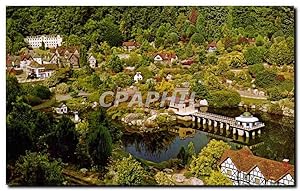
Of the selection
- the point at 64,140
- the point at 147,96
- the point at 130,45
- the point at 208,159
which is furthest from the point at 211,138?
the point at 64,140

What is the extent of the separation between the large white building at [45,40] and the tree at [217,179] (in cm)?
94

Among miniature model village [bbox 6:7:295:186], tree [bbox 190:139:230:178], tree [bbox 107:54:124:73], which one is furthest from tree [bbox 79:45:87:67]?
tree [bbox 190:139:230:178]

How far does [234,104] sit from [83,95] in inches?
27.6

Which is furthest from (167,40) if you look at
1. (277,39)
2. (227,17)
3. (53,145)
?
(53,145)

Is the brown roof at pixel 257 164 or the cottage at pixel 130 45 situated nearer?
the brown roof at pixel 257 164

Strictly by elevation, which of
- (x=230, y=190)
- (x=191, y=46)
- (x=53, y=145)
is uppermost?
(x=191, y=46)

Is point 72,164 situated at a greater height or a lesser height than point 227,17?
lesser

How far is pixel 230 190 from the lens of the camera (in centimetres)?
282

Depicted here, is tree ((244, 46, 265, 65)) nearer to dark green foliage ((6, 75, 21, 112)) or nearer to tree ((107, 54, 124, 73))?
tree ((107, 54, 124, 73))

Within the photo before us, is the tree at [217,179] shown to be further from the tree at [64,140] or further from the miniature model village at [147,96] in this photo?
the tree at [64,140]

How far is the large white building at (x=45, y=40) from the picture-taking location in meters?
2.90

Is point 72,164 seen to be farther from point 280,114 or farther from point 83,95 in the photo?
point 280,114

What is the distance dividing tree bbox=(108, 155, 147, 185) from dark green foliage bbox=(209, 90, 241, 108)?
1.53ft

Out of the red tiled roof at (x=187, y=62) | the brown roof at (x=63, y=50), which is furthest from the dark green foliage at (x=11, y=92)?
the red tiled roof at (x=187, y=62)
